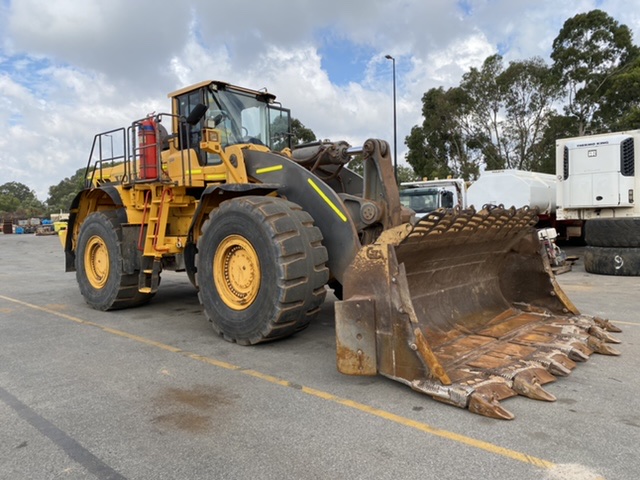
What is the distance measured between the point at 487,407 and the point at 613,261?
9.52 metres

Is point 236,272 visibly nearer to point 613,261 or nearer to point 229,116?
point 229,116

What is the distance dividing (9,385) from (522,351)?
4721 mm

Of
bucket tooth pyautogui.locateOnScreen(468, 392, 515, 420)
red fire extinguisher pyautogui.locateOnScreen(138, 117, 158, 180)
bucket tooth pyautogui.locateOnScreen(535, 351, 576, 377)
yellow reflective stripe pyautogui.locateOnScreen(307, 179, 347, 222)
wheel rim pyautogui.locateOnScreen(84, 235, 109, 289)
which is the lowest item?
bucket tooth pyautogui.locateOnScreen(468, 392, 515, 420)

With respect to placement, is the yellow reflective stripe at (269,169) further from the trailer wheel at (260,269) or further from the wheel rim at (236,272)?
the wheel rim at (236,272)

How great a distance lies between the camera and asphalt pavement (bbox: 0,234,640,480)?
2.99m

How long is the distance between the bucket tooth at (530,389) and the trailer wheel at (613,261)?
345 inches

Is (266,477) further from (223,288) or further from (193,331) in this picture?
(193,331)

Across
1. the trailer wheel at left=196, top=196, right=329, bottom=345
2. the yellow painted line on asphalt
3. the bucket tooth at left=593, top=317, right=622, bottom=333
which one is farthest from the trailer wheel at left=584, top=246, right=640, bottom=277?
the yellow painted line on asphalt

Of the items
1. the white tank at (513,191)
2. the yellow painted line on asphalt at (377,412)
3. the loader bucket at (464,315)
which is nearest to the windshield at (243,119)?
the yellow painted line on asphalt at (377,412)

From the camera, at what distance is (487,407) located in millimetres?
3561

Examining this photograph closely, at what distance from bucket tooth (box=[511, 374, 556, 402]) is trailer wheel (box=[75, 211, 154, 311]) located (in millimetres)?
5944

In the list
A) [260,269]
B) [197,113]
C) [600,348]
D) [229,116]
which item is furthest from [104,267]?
[600,348]

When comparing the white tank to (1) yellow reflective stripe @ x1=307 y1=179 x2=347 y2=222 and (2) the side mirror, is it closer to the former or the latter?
(1) yellow reflective stripe @ x1=307 y1=179 x2=347 y2=222

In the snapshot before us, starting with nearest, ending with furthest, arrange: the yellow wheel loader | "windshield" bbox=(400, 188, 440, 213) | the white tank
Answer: the yellow wheel loader
"windshield" bbox=(400, 188, 440, 213)
the white tank
